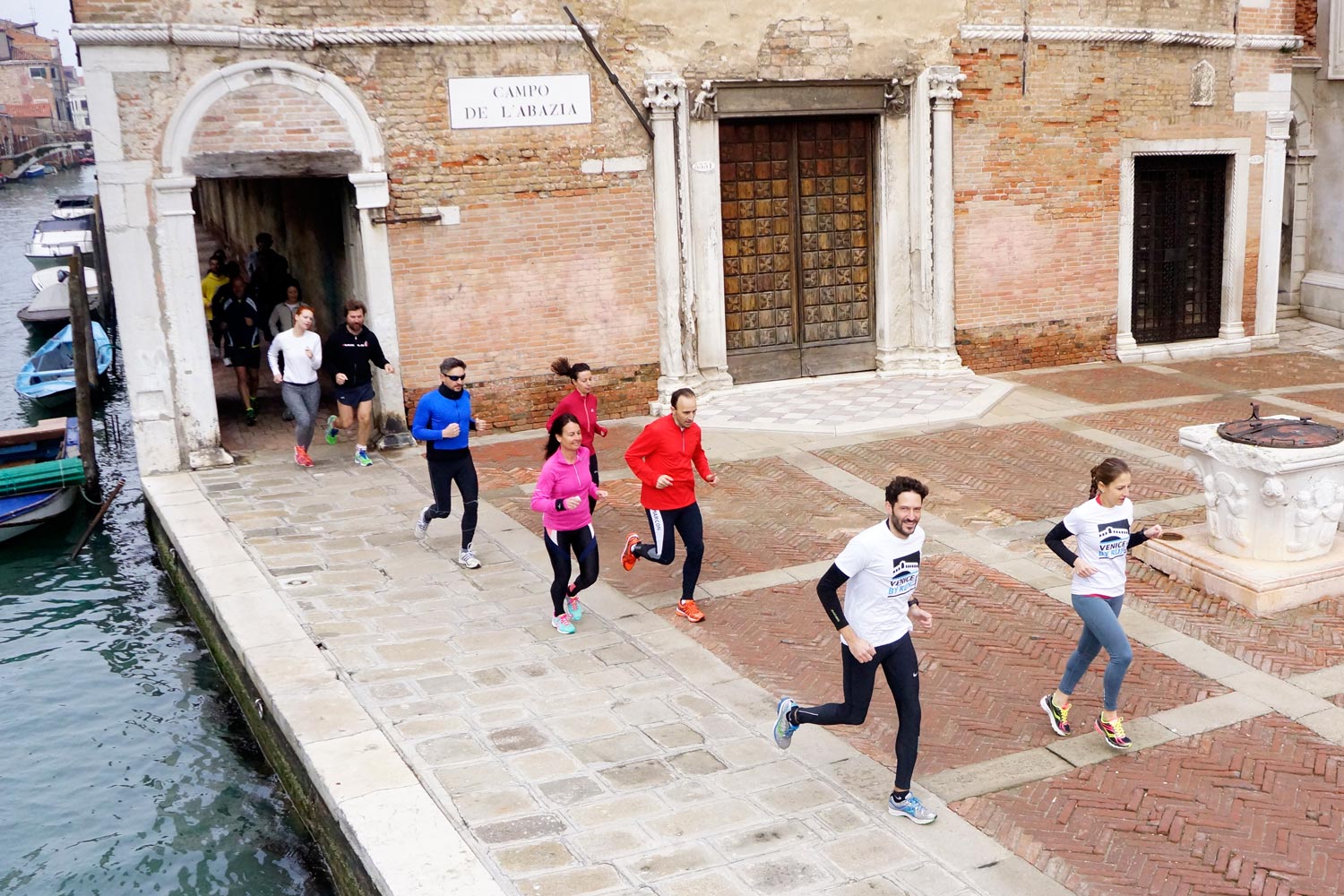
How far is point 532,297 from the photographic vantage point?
47.1 feet

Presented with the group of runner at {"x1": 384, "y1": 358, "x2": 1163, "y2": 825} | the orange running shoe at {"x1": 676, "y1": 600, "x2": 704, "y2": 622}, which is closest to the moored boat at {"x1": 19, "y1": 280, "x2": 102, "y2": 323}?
the group of runner at {"x1": 384, "y1": 358, "x2": 1163, "y2": 825}

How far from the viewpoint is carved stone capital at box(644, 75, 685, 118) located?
14.4m

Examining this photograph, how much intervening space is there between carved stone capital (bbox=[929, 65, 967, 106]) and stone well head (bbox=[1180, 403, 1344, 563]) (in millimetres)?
7439

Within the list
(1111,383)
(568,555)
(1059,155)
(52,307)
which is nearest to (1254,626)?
(568,555)

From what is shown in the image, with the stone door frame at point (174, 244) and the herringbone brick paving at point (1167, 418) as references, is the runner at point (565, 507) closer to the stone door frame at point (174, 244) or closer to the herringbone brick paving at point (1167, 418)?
the stone door frame at point (174, 244)

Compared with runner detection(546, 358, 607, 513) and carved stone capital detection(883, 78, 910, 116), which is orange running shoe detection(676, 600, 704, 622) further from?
carved stone capital detection(883, 78, 910, 116)

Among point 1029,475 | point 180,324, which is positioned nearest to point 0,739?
point 180,324

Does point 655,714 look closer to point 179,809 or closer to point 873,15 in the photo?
point 179,809

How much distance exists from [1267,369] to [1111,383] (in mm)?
2455

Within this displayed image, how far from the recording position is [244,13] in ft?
41.9

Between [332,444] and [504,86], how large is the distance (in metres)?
4.22

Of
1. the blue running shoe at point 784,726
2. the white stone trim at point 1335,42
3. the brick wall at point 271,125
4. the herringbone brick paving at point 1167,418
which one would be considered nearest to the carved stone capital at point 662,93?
A: the brick wall at point 271,125

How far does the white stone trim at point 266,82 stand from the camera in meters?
12.6

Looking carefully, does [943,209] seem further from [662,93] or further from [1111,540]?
[1111,540]
